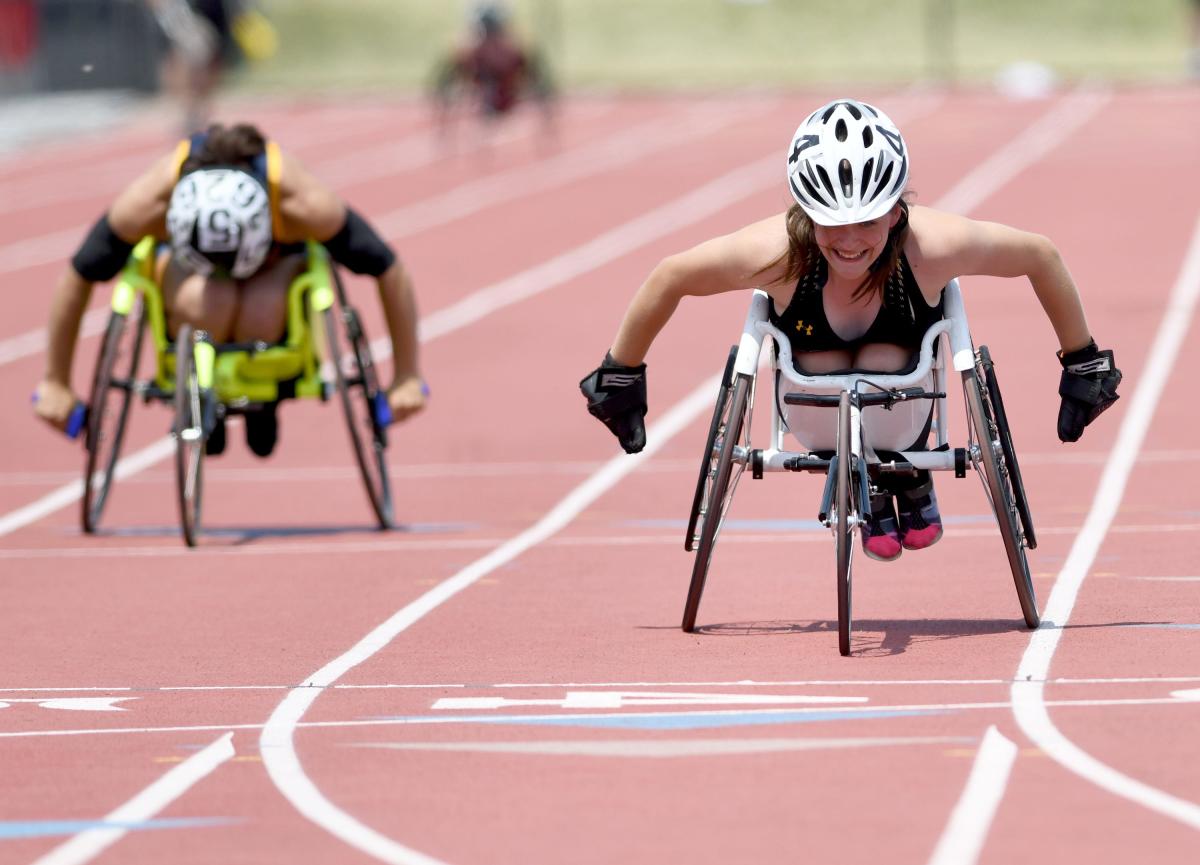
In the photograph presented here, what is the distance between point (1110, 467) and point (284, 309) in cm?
414

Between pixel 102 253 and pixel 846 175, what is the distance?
15.3ft

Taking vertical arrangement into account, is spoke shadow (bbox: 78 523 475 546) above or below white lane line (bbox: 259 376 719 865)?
below

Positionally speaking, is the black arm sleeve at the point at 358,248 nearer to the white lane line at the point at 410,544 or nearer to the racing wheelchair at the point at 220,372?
the racing wheelchair at the point at 220,372

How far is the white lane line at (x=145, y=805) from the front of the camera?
6.05 meters

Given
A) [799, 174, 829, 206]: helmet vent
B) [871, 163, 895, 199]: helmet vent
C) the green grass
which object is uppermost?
[871, 163, 895, 199]: helmet vent

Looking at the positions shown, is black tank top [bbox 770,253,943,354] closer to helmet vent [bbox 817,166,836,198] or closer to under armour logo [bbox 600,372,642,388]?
helmet vent [bbox 817,166,836,198]

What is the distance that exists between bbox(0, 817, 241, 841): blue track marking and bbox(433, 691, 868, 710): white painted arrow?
1.50 metres

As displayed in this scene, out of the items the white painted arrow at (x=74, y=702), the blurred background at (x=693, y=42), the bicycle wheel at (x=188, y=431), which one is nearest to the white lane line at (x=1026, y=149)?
the blurred background at (x=693, y=42)

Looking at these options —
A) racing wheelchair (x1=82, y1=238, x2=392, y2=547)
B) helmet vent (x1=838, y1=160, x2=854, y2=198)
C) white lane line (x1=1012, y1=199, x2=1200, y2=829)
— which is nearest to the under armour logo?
helmet vent (x1=838, y1=160, x2=854, y2=198)

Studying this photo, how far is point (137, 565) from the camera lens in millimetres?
11555

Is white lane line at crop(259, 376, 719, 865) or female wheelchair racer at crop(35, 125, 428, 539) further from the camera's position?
female wheelchair racer at crop(35, 125, 428, 539)

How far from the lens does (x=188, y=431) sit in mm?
11828

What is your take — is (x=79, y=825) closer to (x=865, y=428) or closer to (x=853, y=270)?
(x=853, y=270)

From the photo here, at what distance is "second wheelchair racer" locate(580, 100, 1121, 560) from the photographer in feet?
27.8
